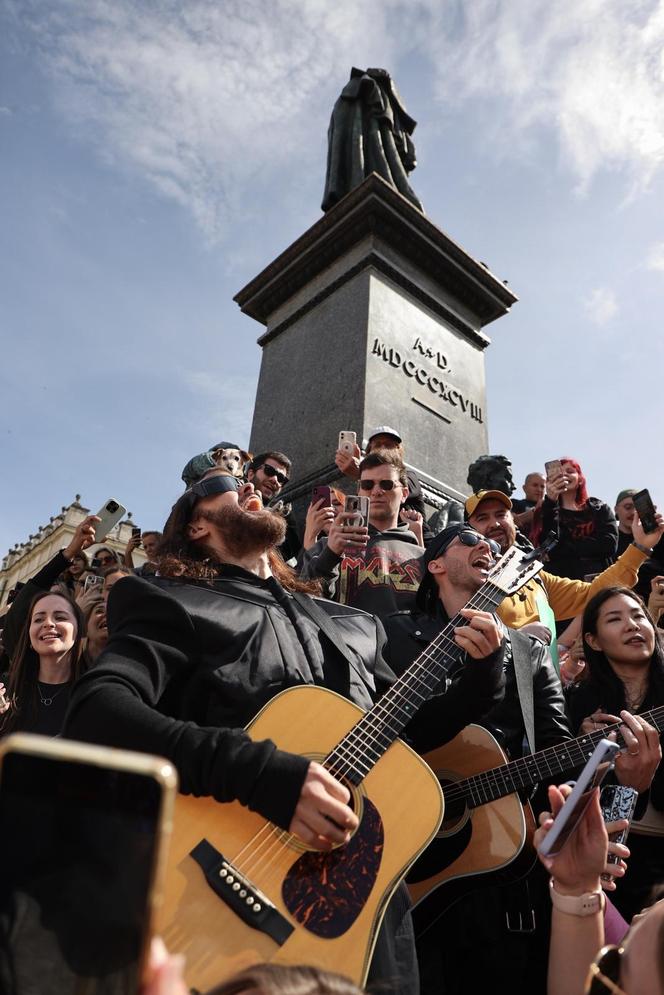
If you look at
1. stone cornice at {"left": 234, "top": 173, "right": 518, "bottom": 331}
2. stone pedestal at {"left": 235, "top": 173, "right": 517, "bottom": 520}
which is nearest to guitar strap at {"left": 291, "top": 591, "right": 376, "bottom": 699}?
stone pedestal at {"left": 235, "top": 173, "right": 517, "bottom": 520}

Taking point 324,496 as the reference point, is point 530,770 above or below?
below

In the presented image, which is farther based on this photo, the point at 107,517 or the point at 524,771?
the point at 107,517

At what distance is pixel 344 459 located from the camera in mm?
5496

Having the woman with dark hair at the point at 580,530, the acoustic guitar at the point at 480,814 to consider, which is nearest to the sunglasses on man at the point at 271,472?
the woman with dark hair at the point at 580,530

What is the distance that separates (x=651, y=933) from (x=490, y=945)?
1642 millimetres

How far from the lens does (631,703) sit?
3.40m

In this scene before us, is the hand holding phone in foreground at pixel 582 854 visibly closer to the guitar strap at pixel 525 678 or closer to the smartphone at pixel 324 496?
the guitar strap at pixel 525 678

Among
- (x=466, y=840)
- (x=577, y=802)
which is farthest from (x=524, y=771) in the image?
(x=577, y=802)

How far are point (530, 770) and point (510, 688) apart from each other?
0.50 meters

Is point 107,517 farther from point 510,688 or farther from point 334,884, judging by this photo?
point 334,884

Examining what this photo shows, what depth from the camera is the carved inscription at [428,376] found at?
7711 mm

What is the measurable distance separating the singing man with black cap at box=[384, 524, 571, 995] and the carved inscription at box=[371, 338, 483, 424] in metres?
4.22

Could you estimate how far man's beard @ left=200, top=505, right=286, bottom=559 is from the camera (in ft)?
9.97

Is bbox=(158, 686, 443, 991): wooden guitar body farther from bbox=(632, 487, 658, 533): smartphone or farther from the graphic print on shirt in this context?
bbox=(632, 487, 658, 533): smartphone
